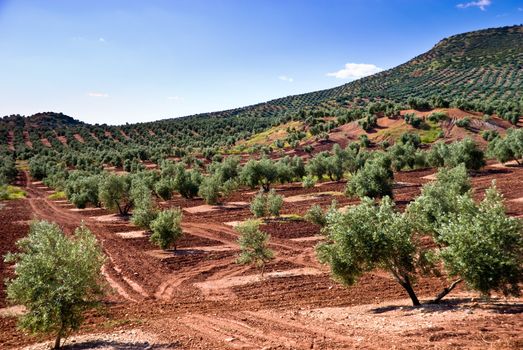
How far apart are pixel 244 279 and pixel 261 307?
6.49 metres

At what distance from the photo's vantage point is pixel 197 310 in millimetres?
22891

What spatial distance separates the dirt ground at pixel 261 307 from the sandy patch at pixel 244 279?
76 millimetres

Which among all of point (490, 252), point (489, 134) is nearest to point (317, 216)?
point (490, 252)

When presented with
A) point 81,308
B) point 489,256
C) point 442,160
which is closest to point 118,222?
point 81,308

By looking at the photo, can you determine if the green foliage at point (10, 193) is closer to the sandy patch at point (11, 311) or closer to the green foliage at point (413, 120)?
the sandy patch at point (11, 311)

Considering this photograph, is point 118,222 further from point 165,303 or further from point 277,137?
point 277,137

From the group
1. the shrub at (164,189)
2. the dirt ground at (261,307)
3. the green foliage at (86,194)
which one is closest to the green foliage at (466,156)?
the dirt ground at (261,307)

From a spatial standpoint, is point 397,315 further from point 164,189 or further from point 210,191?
point 164,189

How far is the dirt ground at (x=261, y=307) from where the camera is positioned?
16.5 metres

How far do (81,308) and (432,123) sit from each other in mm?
119300

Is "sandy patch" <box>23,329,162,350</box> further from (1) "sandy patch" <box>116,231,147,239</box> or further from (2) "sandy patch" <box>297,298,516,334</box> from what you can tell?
(1) "sandy patch" <box>116,231,147,239</box>

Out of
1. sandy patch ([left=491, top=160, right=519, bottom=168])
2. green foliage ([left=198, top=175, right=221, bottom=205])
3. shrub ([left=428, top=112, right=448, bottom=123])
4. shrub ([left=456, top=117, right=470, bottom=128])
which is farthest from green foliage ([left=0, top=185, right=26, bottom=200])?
shrub ([left=456, top=117, right=470, bottom=128])

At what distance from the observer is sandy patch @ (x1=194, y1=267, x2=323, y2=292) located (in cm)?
2825

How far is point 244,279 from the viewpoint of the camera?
96.8 feet
